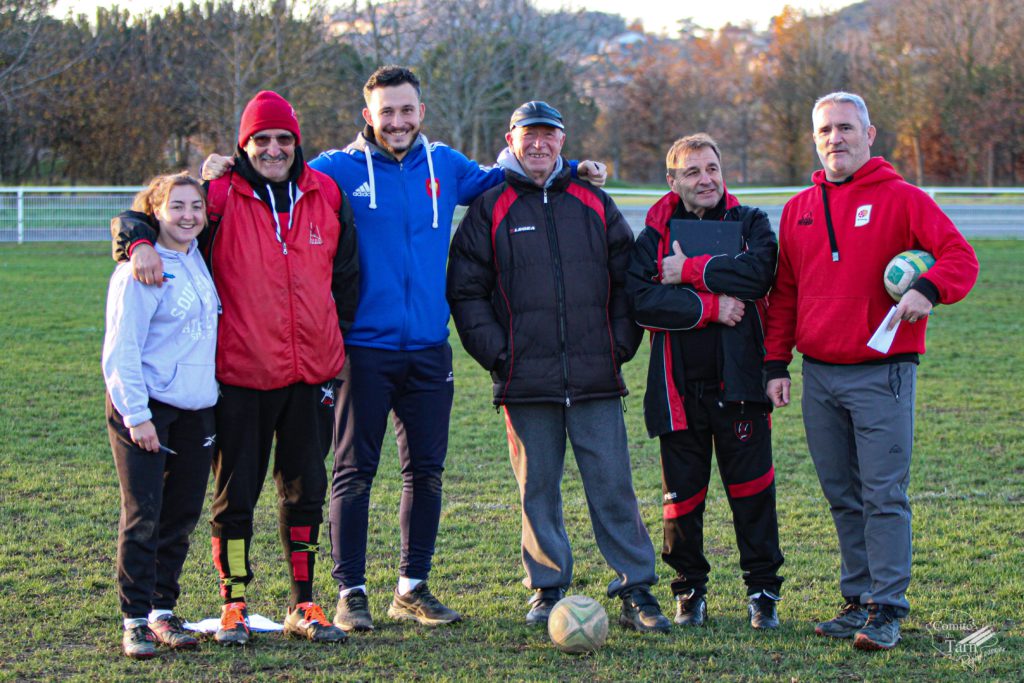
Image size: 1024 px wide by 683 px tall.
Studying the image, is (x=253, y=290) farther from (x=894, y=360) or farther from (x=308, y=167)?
(x=894, y=360)

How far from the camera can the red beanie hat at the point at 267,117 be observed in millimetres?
4121

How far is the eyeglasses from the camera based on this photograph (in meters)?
4.16

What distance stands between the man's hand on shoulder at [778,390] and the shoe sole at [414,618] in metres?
1.59

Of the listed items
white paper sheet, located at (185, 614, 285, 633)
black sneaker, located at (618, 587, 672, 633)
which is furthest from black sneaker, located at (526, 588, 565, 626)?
white paper sheet, located at (185, 614, 285, 633)

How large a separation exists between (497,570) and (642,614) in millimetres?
1034

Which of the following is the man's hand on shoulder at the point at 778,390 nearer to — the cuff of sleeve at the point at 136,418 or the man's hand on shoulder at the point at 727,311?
the man's hand on shoulder at the point at 727,311

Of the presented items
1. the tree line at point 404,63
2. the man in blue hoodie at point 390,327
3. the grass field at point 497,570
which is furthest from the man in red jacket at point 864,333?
the tree line at point 404,63

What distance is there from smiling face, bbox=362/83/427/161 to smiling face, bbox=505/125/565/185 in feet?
1.42

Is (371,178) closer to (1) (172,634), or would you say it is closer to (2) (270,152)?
(2) (270,152)

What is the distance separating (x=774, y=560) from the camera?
4.43 meters

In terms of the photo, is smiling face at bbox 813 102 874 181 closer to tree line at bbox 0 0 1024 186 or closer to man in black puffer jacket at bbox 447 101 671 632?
man in black puffer jacket at bbox 447 101 671 632

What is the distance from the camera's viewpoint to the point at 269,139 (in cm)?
416

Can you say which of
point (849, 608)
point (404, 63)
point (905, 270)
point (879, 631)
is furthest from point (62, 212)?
point (879, 631)

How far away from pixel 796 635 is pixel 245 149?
2.91 meters
